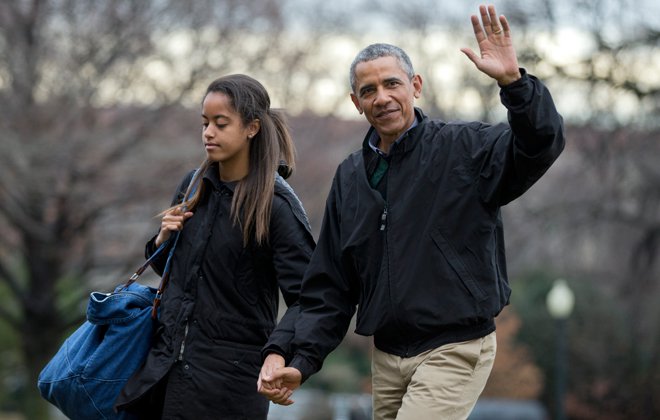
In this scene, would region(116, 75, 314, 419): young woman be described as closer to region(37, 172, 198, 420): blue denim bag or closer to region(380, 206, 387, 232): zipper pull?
region(37, 172, 198, 420): blue denim bag

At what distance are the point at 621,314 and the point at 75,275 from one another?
50.1 ft

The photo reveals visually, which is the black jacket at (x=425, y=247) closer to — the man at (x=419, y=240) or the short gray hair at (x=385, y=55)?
the man at (x=419, y=240)

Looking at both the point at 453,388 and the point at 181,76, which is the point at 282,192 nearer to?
the point at 453,388

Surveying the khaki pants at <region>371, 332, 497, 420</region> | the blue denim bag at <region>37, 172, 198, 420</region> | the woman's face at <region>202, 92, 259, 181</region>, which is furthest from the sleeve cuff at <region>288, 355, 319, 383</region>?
the woman's face at <region>202, 92, 259, 181</region>

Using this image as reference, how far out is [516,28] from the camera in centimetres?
2058

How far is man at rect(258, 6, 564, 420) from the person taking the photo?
4207 mm

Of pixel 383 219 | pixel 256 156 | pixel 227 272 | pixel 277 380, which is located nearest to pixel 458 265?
pixel 383 219

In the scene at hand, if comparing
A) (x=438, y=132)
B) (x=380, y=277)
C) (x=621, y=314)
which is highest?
(x=438, y=132)

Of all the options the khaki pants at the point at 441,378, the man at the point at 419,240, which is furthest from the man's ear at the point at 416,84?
the khaki pants at the point at 441,378

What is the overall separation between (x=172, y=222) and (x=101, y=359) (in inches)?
26.9

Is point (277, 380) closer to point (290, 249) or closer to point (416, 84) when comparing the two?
point (290, 249)

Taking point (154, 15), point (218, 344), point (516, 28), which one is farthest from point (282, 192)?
point (516, 28)

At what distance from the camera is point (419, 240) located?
439cm

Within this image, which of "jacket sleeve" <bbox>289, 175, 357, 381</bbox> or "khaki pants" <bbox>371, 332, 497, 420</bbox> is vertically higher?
"jacket sleeve" <bbox>289, 175, 357, 381</bbox>
